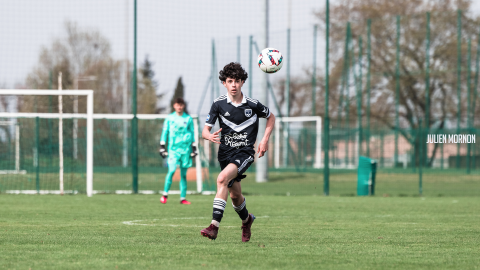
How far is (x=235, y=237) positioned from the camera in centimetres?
774

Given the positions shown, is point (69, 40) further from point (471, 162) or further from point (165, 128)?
point (165, 128)

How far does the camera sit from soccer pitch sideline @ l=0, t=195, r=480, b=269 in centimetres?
570

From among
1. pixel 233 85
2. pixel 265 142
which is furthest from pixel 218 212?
pixel 233 85

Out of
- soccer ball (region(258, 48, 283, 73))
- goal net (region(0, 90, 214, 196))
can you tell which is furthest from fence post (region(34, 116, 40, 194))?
soccer ball (region(258, 48, 283, 73))

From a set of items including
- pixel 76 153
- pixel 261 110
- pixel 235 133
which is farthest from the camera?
pixel 76 153

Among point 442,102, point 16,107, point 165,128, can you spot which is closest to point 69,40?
point 442,102

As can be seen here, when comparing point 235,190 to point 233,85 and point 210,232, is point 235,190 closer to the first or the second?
point 210,232

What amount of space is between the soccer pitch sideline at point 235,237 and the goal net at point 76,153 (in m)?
3.59

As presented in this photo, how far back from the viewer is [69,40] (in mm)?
49156

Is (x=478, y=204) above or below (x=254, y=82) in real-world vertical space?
below

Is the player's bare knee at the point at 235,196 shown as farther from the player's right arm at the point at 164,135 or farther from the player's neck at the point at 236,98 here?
the player's right arm at the point at 164,135

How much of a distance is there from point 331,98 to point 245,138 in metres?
26.3

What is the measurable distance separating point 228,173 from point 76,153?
11.1m

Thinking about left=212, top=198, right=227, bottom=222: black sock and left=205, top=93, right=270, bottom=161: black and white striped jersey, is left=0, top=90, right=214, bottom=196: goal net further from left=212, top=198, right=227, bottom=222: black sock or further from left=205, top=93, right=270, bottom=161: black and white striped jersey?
left=212, top=198, right=227, bottom=222: black sock
